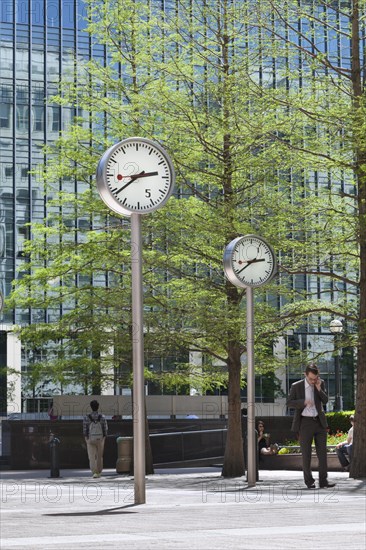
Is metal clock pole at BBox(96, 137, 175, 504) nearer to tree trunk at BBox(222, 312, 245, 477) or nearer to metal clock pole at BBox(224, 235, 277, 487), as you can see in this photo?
metal clock pole at BBox(224, 235, 277, 487)

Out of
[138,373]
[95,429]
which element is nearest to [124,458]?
[95,429]

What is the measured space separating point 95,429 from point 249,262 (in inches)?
423

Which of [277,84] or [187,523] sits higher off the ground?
[277,84]

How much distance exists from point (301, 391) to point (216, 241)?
7599 millimetres

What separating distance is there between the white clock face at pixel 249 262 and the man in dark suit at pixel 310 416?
2.11m

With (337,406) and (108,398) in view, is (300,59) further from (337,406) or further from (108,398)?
(108,398)

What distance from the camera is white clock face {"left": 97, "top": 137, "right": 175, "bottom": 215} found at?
40.1 feet

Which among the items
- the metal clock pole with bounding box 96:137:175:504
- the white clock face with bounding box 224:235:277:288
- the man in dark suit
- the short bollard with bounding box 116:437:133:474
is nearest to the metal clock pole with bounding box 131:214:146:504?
the metal clock pole with bounding box 96:137:175:504

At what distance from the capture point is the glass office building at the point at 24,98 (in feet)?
261

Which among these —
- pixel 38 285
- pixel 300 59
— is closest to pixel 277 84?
pixel 300 59

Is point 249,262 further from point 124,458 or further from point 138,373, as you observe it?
point 124,458

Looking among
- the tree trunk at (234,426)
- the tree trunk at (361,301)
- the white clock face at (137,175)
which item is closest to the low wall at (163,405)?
the tree trunk at (234,426)

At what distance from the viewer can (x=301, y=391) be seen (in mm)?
15789

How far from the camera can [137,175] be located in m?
12.4
